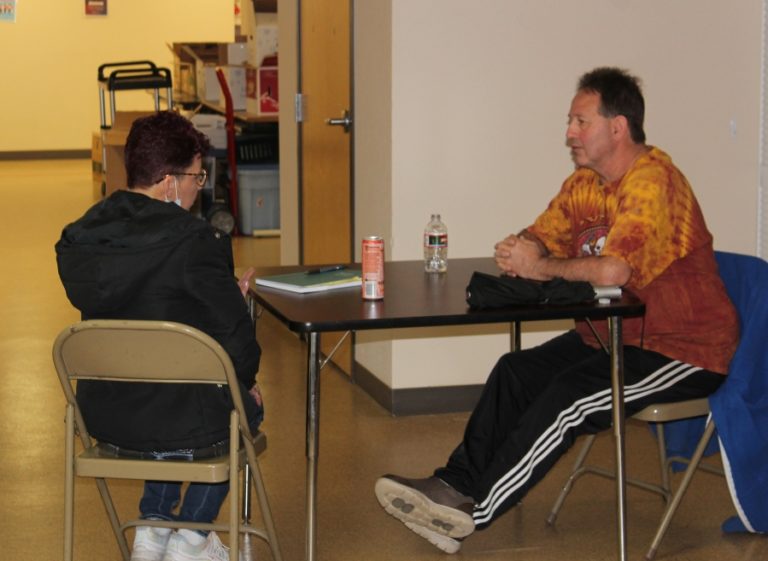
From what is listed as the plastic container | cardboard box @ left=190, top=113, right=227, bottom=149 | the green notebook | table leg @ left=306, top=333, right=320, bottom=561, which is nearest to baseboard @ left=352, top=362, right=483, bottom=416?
the green notebook

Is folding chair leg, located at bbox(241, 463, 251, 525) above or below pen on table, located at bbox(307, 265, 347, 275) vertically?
below

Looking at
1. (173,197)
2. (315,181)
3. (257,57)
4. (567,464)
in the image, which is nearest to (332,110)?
(315,181)

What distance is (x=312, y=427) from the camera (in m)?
2.69

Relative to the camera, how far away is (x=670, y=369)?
9.87 ft

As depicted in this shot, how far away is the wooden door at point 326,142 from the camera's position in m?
4.93

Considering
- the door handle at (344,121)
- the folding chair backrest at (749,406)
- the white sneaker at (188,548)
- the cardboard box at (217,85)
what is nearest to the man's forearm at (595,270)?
the folding chair backrest at (749,406)

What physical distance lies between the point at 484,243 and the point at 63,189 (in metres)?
8.39

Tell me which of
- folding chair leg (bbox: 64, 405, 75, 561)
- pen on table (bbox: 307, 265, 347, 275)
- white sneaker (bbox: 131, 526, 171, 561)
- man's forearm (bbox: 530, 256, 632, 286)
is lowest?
white sneaker (bbox: 131, 526, 171, 561)

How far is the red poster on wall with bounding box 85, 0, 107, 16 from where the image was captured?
50.7 feet

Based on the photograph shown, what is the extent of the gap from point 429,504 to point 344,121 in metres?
2.33

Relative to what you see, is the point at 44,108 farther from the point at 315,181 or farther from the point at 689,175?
the point at 689,175

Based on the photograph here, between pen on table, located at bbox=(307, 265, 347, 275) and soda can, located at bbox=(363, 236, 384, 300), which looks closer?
soda can, located at bbox=(363, 236, 384, 300)

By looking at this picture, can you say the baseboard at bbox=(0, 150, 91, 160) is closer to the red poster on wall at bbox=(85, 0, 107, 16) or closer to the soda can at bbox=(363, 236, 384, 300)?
the red poster on wall at bbox=(85, 0, 107, 16)

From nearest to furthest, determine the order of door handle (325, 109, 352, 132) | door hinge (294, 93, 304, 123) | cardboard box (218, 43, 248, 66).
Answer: door handle (325, 109, 352, 132) → door hinge (294, 93, 304, 123) → cardboard box (218, 43, 248, 66)
